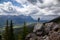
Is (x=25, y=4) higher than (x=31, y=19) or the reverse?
higher

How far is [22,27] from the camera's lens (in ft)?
31.6

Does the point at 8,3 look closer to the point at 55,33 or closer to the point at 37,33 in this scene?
the point at 37,33

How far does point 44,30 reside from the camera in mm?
9461

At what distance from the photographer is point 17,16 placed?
9.55m

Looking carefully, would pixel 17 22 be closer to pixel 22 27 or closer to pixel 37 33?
pixel 22 27

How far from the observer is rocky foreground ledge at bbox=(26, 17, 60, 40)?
9.26 metres

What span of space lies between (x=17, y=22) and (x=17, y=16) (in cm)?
34

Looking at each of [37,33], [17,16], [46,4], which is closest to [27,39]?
[37,33]

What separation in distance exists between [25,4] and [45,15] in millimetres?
1315

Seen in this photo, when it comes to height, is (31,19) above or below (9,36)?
above

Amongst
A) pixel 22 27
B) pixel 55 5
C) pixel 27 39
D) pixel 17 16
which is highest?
pixel 55 5

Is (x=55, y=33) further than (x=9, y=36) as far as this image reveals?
No

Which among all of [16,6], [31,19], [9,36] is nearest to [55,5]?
[31,19]

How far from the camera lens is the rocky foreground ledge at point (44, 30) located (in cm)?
926
